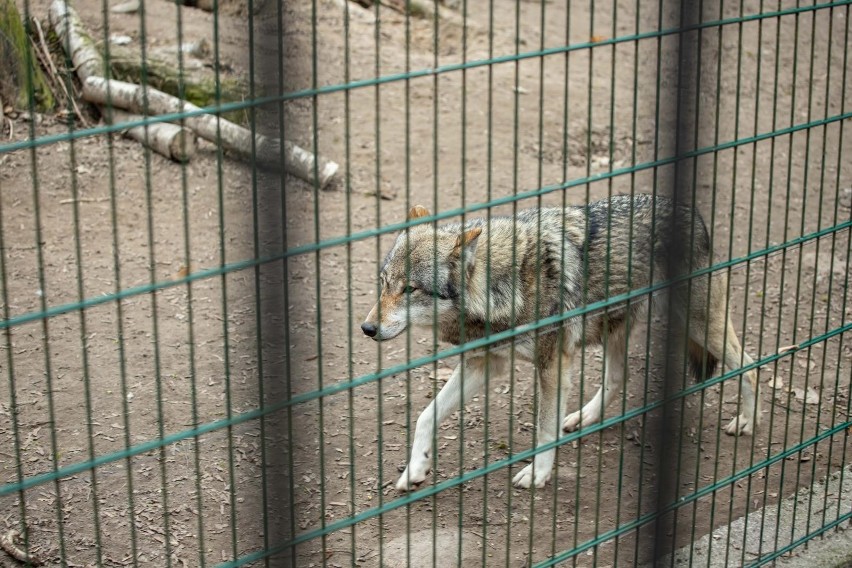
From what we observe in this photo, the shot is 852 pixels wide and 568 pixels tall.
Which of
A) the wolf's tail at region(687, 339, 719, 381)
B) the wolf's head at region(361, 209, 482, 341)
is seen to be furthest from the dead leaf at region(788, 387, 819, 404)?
the wolf's head at region(361, 209, 482, 341)

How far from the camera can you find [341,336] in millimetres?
6754

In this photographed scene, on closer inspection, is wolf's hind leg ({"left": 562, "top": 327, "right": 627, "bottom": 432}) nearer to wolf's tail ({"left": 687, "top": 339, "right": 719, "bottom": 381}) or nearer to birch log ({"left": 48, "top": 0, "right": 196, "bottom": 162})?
wolf's tail ({"left": 687, "top": 339, "right": 719, "bottom": 381})

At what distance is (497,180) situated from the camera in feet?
28.9

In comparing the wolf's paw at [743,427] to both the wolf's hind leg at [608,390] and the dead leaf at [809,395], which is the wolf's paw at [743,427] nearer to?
the dead leaf at [809,395]

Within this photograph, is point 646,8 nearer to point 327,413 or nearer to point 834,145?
point 834,145

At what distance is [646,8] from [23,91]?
742cm

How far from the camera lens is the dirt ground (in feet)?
10.9

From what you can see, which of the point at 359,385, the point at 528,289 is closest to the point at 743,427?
the point at 528,289

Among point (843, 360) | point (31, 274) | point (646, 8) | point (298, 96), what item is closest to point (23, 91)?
point (31, 274)

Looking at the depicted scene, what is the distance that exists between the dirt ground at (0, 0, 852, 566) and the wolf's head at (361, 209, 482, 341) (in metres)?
0.28

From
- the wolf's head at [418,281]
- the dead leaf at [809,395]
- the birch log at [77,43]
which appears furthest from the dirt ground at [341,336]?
the birch log at [77,43]

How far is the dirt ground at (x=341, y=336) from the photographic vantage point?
3326 mm

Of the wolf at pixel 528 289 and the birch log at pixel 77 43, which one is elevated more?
the birch log at pixel 77 43

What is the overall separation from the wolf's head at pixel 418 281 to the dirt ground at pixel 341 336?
0.28 m
